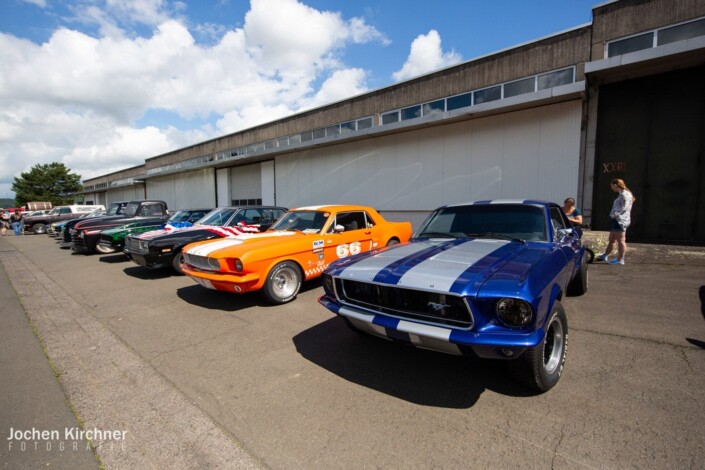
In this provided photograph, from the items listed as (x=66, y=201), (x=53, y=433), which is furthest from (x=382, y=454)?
(x=66, y=201)

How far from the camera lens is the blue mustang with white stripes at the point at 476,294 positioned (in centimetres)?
218

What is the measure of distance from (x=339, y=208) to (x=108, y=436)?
440cm

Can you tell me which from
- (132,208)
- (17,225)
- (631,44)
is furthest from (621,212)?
(17,225)

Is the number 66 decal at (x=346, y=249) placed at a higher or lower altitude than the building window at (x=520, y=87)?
lower

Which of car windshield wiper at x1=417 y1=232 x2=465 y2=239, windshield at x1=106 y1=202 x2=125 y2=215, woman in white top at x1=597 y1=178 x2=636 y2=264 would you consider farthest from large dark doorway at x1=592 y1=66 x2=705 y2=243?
windshield at x1=106 y1=202 x2=125 y2=215

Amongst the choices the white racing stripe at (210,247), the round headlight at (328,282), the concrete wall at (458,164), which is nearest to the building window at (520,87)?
the concrete wall at (458,164)

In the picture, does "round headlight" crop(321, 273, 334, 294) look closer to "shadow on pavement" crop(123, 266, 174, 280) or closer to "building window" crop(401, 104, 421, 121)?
"shadow on pavement" crop(123, 266, 174, 280)

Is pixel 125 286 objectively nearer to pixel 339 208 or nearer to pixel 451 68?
pixel 339 208

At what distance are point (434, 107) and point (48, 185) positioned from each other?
73.4 metres

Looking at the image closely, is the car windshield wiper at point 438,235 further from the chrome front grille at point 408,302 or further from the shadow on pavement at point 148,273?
the shadow on pavement at point 148,273

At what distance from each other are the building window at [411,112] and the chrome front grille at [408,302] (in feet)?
38.6

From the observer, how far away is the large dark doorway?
27.1ft

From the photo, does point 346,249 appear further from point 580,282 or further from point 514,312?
point 514,312

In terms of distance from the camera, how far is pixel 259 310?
4.67 metres
